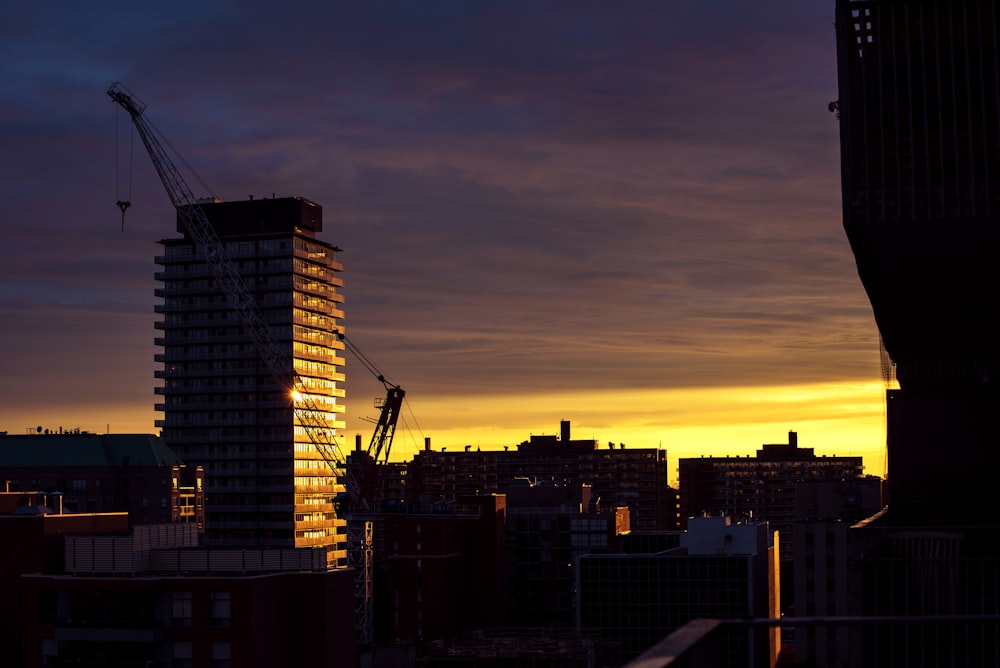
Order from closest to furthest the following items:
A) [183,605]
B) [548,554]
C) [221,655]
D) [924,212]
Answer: [924,212]
[221,655]
[183,605]
[548,554]

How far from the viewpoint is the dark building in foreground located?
54688 millimetres

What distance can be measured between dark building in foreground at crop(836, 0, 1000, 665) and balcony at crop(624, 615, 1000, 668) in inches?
9.9

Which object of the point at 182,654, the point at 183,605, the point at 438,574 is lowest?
the point at 438,574

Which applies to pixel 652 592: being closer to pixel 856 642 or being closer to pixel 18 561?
pixel 856 642

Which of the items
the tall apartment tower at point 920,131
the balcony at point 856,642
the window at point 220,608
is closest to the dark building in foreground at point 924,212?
the tall apartment tower at point 920,131

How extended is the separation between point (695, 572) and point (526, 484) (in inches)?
2177

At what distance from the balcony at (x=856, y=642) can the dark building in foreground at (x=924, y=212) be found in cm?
25

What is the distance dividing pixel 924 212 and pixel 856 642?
5246cm

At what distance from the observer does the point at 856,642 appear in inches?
3895

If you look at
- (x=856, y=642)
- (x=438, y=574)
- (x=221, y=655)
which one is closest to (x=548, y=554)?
(x=438, y=574)

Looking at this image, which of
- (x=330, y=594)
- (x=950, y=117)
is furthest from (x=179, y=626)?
(x=950, y=117)

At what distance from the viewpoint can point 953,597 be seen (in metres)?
65.4

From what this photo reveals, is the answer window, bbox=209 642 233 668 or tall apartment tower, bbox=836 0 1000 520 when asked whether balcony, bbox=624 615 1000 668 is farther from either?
window, bbox=209 642 233 668

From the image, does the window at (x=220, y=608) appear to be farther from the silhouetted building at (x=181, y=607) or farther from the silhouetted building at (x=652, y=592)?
the silhouetted building at (x=652, y=592)
